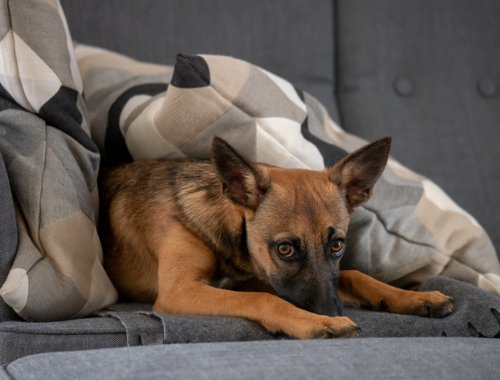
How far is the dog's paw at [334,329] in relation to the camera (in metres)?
1.14

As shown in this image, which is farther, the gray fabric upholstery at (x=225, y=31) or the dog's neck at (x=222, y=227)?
the gray fabric upholstery at (x=225, y=31)

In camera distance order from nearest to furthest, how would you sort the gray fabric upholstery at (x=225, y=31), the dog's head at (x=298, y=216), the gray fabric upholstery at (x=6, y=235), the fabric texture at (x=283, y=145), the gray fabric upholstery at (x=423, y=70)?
1. the gray fabric upholstery at (x=6, y=235)
2. the dog's head at (x=298, y=216)
3. the fabric texture at (x=283, y=145)
4. the gray fabric upholstery at (x=225, y=31)
5. the gray fabric upholstery at (x=423, y=70)

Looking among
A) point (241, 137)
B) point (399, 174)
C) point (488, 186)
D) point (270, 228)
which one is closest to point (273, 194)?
point (270, 228)

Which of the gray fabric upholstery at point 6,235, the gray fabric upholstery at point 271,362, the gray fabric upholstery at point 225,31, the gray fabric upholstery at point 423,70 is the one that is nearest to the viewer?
the gray fabric upholstery at point 271,362

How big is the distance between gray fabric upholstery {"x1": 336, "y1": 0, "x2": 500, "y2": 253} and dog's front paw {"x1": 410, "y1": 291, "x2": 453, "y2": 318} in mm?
1405

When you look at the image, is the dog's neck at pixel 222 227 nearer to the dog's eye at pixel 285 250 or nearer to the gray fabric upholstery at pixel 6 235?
the dog's eye at pixel 285 250

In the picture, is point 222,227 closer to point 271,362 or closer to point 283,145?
point 283,145

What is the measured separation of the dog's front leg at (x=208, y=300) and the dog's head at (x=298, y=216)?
124 mm

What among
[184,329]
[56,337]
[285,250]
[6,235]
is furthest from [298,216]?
[6,235]

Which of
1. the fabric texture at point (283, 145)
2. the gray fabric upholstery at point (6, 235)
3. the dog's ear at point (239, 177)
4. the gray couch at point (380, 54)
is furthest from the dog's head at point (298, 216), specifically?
the gray couch at point (380, 54)

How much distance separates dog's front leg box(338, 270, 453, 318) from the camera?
142cm

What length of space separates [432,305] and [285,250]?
19.8 inches

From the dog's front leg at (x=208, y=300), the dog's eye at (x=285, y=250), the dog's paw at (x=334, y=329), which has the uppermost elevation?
the dog's eye at (x=285, y=250)

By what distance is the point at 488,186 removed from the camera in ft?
8.51
